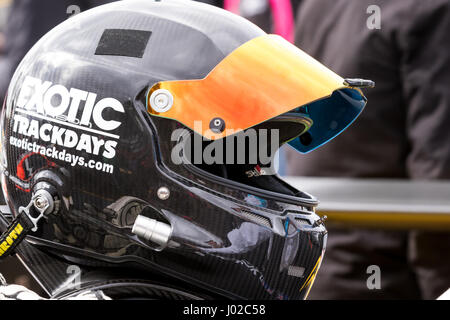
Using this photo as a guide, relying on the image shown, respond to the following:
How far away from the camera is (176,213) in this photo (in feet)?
4.71

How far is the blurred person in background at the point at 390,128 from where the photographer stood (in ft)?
8.46

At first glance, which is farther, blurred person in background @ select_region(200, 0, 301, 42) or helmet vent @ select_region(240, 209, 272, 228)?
blurred person in background @ select_region(200, 0, 301, 42)

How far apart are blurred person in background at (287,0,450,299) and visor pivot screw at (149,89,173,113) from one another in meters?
1.39

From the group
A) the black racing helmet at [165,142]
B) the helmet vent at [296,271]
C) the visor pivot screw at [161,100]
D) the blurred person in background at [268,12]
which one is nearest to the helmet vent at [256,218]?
the black racing helmet at [165,142]

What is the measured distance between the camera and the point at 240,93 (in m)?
1.40

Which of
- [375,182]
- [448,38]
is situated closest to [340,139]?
[375,182]

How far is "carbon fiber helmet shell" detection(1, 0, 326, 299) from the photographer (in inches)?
56.3

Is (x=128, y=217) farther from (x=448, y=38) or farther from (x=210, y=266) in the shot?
(x=448, y=38)

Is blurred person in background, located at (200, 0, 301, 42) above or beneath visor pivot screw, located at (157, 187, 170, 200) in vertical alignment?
above

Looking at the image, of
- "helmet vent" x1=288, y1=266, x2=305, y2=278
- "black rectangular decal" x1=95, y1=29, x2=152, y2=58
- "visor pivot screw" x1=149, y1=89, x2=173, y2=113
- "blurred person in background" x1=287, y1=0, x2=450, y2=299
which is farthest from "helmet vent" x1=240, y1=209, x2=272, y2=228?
"blurred person in background" x1=287, y1=0, x2=450, y2=299

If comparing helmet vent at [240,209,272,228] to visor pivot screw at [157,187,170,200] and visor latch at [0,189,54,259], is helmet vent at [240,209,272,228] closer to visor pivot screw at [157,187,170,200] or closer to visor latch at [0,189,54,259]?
visor pivot screw at [157,187,170,200]

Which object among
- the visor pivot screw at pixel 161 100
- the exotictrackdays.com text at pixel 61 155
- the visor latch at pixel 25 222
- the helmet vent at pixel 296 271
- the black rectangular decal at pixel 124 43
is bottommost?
the helmet vent at pixel 296 271

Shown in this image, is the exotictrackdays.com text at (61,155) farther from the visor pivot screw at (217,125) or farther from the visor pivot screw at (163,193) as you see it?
the visor pivot screw at (217,125)

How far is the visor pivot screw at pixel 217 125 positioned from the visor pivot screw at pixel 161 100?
0.09m
